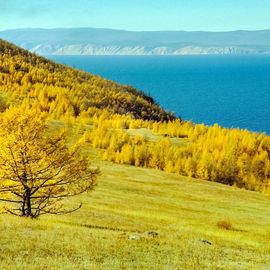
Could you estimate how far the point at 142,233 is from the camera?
834 inches

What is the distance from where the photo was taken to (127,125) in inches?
2889

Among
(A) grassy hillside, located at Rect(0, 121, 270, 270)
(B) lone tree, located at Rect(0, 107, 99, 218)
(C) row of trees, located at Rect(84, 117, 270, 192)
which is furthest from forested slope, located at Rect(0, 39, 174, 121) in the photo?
(B) lone tree, located at Rect(0, 107, 99, 218)

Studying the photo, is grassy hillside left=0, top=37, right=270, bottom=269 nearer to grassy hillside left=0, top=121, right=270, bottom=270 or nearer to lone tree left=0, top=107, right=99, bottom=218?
grassy hillside left=0, top=121, right=270, bottom=270

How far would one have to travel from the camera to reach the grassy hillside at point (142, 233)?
14609mm

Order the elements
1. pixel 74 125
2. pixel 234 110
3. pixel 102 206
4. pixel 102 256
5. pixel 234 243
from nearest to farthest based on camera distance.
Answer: pixel 102 256 → pixel 234 243 → pixel 102 206 → pixel 74 125 → pixel 234 110

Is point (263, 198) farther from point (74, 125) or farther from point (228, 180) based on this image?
point (74, 125)

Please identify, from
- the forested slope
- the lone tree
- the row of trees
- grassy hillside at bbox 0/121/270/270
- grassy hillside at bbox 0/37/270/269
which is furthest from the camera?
the forested slope

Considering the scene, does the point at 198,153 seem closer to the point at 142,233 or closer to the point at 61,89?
the point at 61,89

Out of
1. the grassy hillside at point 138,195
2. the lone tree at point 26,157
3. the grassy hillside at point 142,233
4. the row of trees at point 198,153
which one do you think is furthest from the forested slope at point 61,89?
the lone tree at point 26,157

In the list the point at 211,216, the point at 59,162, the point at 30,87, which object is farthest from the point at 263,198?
the point at 30,87

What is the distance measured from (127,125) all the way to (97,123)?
6241 millimetres

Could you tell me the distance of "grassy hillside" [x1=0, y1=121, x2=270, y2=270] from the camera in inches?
575

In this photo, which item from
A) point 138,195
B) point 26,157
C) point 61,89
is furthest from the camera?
point 61,89

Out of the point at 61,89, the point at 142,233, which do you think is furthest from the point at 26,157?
the point at 61,89
